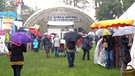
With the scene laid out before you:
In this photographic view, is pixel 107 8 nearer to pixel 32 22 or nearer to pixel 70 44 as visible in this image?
pixel 32 22

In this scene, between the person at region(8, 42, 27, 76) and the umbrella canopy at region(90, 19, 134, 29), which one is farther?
the umbrella canopy at region(90, 19, 134, 29)

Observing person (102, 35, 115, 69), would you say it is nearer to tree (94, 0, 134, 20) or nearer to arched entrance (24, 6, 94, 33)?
arched entrance (24, 6, 94, 33)

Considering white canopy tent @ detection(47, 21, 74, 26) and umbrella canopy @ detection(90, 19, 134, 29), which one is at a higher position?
white canopy tent @ detection(47, 21, 74, 26)

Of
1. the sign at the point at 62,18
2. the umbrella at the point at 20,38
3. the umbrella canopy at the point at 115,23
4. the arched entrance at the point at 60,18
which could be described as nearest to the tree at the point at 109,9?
the arched entrance at the point at 60,18

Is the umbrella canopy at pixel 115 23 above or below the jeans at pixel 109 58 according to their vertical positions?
→ above

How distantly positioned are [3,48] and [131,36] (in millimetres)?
11329

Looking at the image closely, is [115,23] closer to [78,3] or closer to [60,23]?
[60,23]

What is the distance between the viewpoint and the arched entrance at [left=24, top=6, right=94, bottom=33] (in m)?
41.7

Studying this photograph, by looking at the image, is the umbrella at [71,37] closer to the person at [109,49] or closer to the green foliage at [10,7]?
the person at [109,49]

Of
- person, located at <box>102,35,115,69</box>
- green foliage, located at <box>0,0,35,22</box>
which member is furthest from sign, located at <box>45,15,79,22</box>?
person, located at <box>102,35,115,69</box>

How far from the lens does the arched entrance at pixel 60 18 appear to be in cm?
4166

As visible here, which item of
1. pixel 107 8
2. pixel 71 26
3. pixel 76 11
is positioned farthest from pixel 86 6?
pixel 76 11

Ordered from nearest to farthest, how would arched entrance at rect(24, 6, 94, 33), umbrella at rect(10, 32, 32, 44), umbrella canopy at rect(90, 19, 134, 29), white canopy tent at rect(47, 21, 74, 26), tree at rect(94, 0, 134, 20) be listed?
umbrella at rect(10, 32, 32, 44) < umbrella canopy at rect(90, 19, 134, 29) < arched entrance at rect(24, 6, 94, 33) < white canopy tent at rect(47, 21, 74, 26) < tree at rect(94, 0, 134, 20)

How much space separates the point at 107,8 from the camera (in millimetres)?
49750
